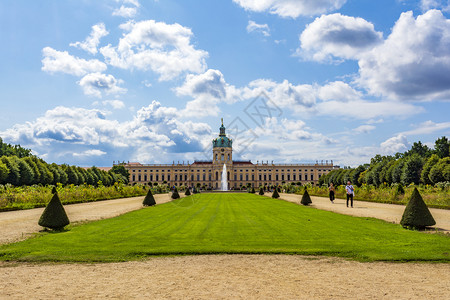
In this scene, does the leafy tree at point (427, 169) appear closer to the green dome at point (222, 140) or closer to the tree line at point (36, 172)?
the tree line at point (36, 172)

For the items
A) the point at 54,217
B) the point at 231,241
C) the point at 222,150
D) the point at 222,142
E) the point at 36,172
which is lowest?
the point at 231,241

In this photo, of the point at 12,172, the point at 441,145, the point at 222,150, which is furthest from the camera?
the point at 222,150

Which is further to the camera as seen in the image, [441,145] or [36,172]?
[441,145]

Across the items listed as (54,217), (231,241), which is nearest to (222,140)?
(54,217)

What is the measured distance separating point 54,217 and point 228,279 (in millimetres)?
7818

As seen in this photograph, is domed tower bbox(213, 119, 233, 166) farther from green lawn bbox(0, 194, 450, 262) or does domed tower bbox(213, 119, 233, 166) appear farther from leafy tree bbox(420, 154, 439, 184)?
green lawn bbox(0, 194, 450, 262)

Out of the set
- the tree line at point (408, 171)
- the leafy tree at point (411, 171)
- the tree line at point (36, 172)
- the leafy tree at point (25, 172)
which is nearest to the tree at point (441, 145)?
the tree line at point (408, 171)

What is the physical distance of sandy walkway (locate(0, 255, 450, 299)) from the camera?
17.9 ft

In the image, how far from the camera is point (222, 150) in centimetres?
10950

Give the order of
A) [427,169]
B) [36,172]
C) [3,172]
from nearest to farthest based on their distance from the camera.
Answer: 1. [3,172]
2. [427,169]
3. [36,172]

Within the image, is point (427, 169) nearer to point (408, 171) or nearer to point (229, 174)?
point (408, 171)

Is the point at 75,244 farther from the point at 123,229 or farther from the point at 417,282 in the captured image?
the point at 417,282

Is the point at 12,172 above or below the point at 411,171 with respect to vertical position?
below

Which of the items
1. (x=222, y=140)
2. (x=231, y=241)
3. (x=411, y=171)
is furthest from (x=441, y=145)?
(x=231, y=241)
